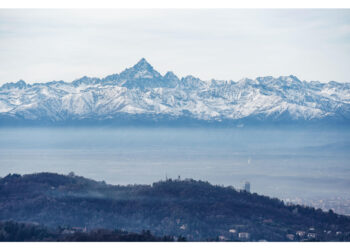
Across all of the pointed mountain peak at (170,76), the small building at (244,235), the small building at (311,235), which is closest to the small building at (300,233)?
the small building at (311,235)

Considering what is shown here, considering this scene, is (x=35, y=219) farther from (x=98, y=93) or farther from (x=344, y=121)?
(x=98, y=93)

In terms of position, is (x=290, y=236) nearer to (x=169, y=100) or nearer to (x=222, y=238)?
(x=222, y=238)

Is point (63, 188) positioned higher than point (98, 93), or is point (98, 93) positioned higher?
point (98, 93)

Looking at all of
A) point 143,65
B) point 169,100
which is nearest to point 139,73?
point 143,65

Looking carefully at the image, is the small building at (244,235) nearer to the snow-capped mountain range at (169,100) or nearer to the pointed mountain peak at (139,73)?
the snow-capped mountain range at (169,100)

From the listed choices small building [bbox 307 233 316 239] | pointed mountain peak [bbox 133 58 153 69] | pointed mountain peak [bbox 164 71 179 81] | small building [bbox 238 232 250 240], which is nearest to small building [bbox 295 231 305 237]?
small building [bbox 307 233 316 239]

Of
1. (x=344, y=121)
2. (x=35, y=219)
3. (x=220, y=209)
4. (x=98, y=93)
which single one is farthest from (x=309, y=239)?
(x=98, y=93)
